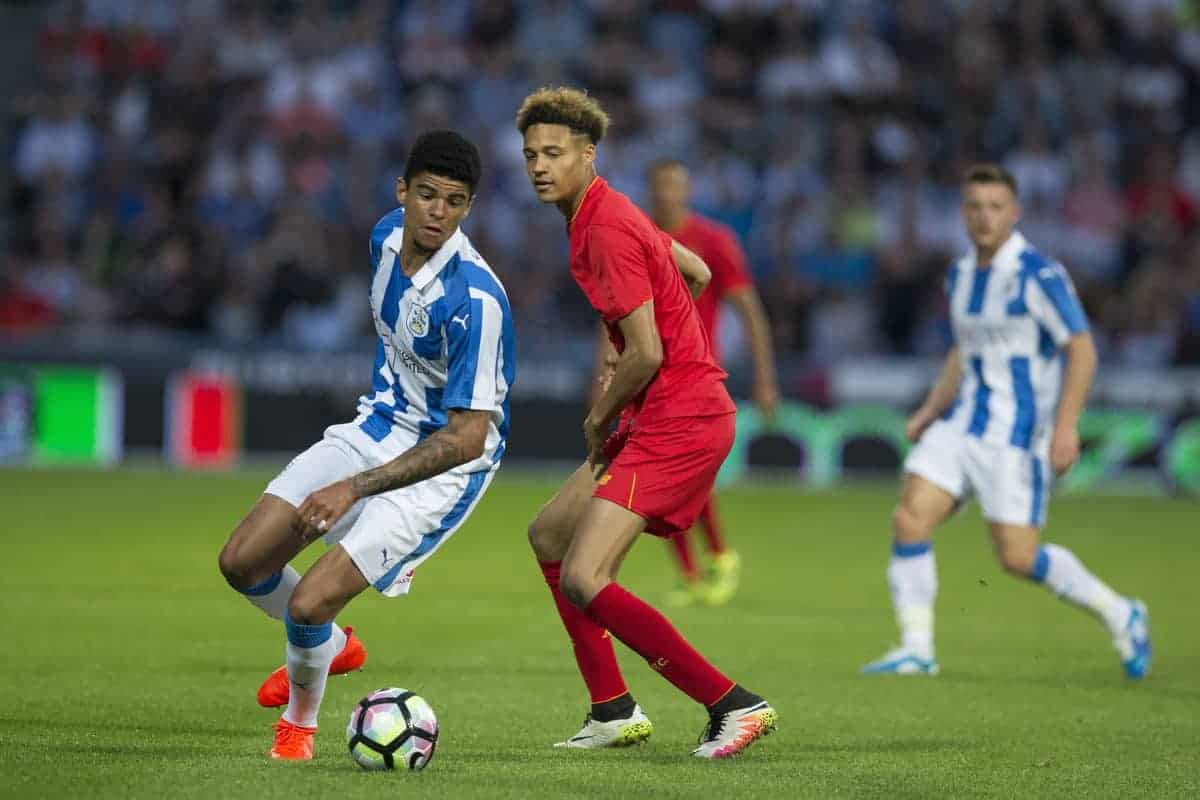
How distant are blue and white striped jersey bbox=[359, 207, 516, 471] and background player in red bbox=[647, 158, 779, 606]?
4.73 meters

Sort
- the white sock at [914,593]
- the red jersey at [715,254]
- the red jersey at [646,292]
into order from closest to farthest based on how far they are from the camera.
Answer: the red jersey at [646,292]
the white sock at [914,593]
the red jersey at [715,254]

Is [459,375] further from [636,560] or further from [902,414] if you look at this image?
[902,414]

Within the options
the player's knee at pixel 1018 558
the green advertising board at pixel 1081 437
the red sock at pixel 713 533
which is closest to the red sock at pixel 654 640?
the player's knee at pixel 1018 558

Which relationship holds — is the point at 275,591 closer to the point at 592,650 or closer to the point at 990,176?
the point at 592,650

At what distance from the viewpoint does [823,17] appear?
22.4 meters

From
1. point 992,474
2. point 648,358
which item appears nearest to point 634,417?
point 648,358

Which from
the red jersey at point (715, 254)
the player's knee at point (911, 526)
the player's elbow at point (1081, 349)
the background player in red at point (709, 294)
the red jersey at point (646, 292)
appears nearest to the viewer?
the red jersey at point (646, 292)

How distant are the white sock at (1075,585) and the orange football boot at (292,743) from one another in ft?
13.1

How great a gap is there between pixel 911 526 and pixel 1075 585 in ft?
2.60

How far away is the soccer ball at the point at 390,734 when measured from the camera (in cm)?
609

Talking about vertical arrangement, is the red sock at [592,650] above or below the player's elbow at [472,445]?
below

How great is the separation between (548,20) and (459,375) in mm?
16307

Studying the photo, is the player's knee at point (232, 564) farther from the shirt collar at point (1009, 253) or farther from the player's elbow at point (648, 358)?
the shirt collar at point (1009, 253)

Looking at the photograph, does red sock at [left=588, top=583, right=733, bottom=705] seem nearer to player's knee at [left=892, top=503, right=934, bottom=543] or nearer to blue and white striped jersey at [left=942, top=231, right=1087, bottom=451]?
player's knee at [left=892, top=503, right=934, bottom=543]
